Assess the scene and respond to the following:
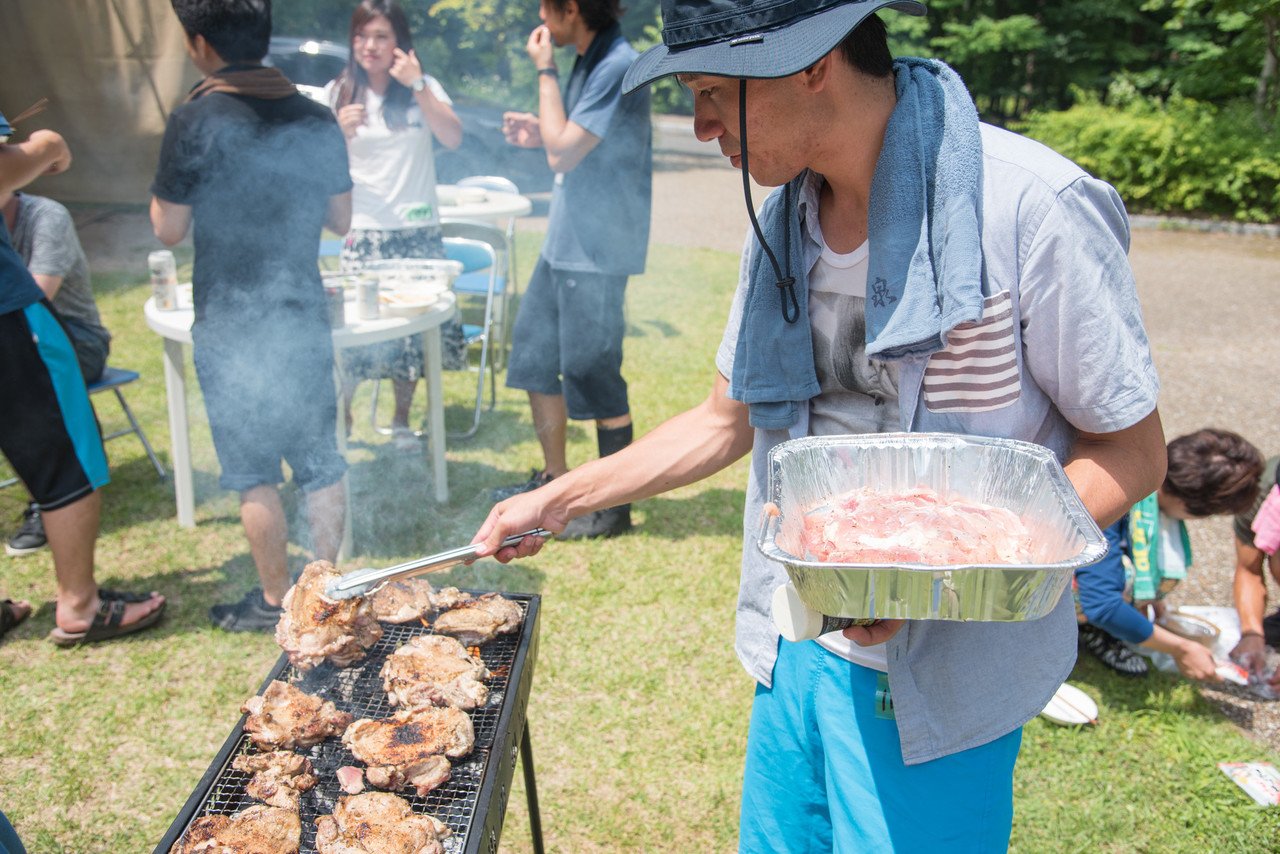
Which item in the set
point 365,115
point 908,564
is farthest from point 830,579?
point 365,115

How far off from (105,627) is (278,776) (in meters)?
2.43

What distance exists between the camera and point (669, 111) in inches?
1025

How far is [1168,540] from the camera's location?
11.8ft

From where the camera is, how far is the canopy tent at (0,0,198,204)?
25.5 ft

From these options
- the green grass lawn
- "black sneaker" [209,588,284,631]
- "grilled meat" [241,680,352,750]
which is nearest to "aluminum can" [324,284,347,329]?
the green grass lawn

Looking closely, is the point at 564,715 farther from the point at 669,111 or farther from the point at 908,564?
the point at 669,111

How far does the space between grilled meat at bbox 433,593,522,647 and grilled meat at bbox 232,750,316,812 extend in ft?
1.65

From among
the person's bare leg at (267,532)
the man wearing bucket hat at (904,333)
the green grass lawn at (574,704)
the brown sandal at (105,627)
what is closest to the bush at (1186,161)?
the green grass lawn at (574,704)

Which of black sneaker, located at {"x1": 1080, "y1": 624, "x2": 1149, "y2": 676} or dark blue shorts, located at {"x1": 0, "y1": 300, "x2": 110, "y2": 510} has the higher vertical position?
dark blue shorts, located at {"x1": 0, "y1": 300, "x2": 110, "y2": 510}

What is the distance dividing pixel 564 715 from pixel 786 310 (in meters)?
2.25

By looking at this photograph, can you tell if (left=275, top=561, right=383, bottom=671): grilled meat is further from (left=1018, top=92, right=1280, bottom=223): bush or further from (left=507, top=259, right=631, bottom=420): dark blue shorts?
(left=1018, top=92, right=1280, bottom=223): bush

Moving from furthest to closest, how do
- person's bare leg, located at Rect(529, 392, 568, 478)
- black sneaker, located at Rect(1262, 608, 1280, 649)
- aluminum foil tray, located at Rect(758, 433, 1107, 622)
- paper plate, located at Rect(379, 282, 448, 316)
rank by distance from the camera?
1. person's bare leg, located at Rect(529, 392, 568, 478)
2. paper plate, located at Rect(379, 282, 448, 316)
3. black sneaker, located at Rect(1262, 608, 1280, 649)
4. aluminum foil tray, located at Rect(758, 433, 1107, 622)

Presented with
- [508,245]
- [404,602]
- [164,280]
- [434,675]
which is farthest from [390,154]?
[434,675]

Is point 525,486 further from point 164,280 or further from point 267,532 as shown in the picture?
point 164,280
